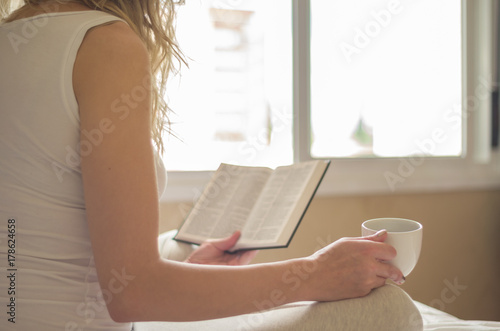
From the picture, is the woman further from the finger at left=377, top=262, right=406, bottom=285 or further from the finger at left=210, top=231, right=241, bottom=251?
the finger at left=210, top=231, right=241, bottom=251

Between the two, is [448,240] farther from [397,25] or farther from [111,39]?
[111,39]

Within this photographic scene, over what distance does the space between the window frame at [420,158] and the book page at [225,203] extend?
0.67 meters

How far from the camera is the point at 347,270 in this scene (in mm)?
658

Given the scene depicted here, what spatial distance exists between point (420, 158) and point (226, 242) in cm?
135

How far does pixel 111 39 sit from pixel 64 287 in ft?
1.14

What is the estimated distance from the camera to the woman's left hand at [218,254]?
3.28 feet

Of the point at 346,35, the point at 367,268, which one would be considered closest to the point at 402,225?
the point at 367,268

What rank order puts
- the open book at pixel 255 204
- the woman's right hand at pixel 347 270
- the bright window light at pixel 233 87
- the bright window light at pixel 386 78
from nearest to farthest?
1. the woman's right hand at pixel 347 270
2. the open book at pixel 255 204
3. the bright window light at pixel 233 87
4. the bright window light at pixel 386 78

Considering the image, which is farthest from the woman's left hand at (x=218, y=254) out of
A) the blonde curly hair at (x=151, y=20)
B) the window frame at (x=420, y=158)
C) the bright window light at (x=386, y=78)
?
the bright window light at (x=386, y=78)

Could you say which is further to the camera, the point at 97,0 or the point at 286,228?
A: the point at 286,228

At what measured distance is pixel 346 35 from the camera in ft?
6.43

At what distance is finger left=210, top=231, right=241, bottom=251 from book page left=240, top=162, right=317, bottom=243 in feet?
0.08

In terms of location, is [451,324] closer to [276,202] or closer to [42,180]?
[276,202]

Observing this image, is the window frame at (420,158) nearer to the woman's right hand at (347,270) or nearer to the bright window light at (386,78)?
the bright window light at (386,78)
